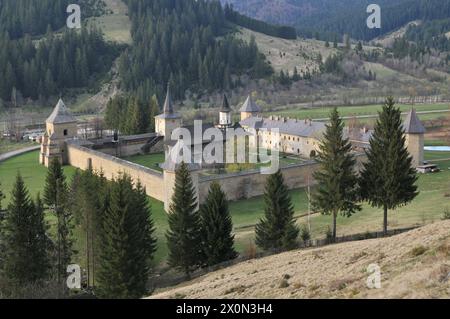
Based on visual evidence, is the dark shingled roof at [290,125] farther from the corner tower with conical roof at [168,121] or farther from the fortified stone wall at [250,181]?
the fortified stone wall at [250,181]

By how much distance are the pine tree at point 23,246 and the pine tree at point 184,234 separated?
5705 millimetres

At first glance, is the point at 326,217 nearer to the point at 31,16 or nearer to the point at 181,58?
the point at 181,58

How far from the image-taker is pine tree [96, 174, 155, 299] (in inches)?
1036

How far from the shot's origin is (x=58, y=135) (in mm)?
59781

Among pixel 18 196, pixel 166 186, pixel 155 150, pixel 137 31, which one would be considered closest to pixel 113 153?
pixel 155 150

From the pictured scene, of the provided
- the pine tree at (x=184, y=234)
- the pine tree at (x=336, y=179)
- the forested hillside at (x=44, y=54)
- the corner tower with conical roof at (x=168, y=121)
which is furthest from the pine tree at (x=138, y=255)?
the forested hillside at (x=44, y=54)

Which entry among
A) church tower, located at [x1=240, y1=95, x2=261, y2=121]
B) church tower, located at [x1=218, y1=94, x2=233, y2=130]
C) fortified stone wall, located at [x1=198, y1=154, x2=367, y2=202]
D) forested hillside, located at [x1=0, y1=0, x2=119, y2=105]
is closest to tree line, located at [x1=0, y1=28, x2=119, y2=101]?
forested hillside, located at [x1=0, y1=0, x2=119, y2=105]

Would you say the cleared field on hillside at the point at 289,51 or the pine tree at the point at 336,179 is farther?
the cleared field on hillside at the point at 289,51

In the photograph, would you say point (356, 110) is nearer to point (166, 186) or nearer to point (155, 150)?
point (155, 150)

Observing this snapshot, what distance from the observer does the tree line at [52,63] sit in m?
100

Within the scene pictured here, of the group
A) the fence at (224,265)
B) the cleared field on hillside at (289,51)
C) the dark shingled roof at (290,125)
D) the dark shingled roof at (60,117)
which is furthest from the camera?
the cleared field on hillside at (289,51)

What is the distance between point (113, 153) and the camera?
6259 cm

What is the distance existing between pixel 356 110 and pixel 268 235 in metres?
65.6

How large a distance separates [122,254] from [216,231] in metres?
4.73
